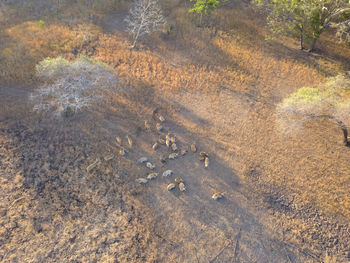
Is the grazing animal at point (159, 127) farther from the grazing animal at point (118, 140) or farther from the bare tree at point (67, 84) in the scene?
the bare tree at point (67, 84)

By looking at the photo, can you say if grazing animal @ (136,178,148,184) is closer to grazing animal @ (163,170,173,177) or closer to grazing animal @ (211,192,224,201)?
grazing animal @ (163,170,173,177)

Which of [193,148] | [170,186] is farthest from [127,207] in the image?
[193,148]

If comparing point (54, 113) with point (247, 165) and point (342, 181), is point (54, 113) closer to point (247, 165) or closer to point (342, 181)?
point (247, 165)

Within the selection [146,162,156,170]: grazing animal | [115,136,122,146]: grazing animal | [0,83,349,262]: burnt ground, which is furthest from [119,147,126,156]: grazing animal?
[146,162,156,170]: grazing animal

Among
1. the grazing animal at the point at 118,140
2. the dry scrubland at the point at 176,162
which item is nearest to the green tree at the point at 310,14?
the dry scrubland at the point at 176,162

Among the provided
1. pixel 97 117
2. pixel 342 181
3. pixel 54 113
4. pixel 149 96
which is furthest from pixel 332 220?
pixel 54 113

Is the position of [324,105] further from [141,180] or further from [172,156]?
[141,180]
